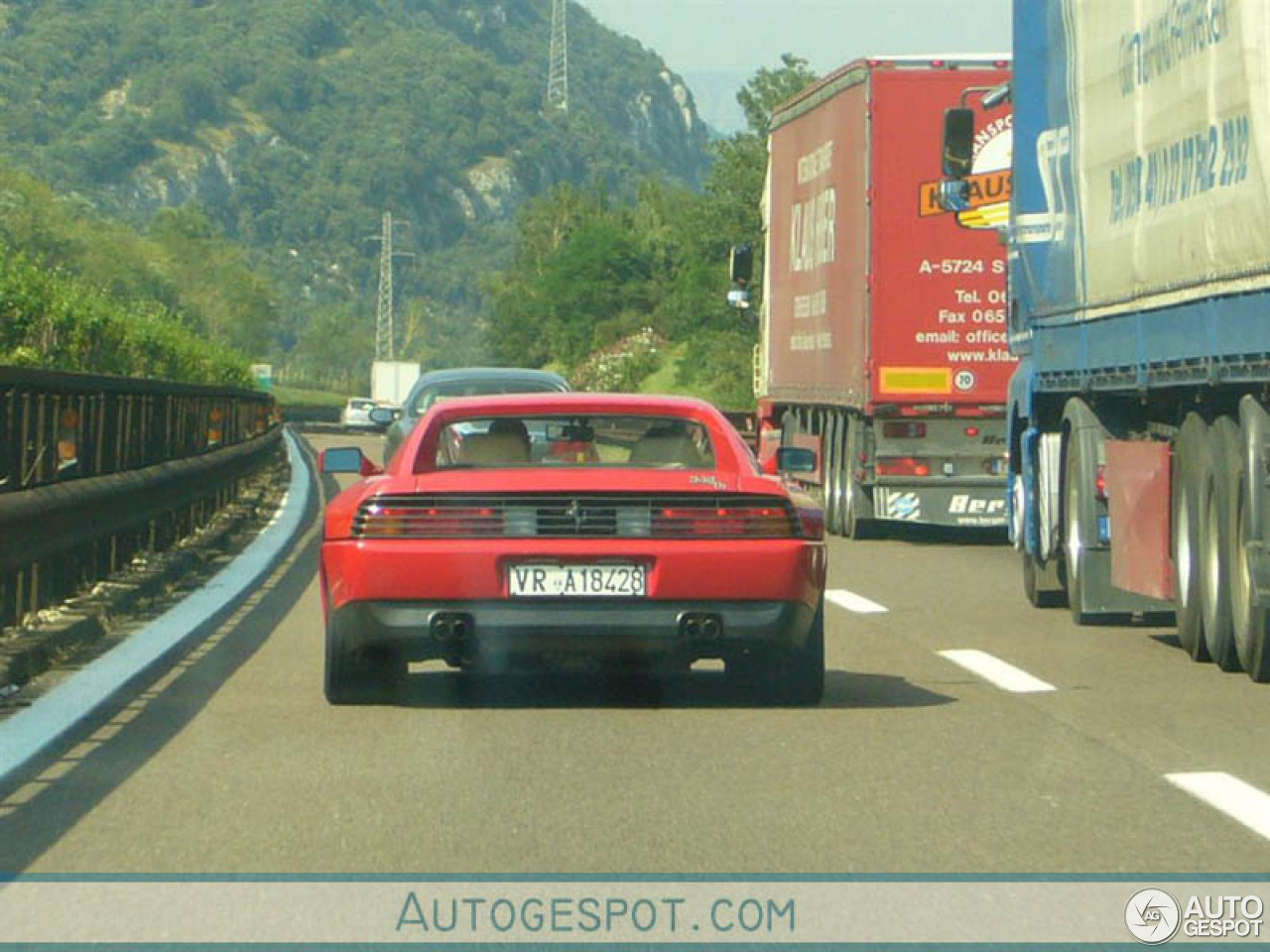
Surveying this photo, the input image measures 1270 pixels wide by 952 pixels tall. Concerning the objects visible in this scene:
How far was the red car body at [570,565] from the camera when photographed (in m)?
9.97

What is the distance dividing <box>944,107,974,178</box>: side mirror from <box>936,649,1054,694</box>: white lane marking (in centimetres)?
511

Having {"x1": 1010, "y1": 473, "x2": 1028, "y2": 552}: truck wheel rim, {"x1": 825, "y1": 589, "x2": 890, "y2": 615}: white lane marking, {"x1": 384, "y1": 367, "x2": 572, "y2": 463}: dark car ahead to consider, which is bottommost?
{"x1": 825, "y1": 589, "x2": 890, "y2": 615}: white lane marking

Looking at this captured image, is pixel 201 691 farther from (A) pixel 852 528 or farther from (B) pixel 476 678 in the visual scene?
(A) pixel 852 528

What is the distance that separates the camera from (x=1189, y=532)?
1242 cm

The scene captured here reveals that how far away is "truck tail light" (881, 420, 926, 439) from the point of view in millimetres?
23156

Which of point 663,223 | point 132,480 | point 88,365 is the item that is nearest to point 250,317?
point 663,223

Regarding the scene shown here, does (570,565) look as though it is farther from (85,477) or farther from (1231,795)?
(85,477)

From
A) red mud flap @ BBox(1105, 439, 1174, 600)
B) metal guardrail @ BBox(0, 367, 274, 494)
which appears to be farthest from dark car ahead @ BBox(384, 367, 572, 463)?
red mud flap @ BBox(1105, 439, 1174, 600)

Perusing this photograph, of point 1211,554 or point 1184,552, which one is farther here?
point 1184,552

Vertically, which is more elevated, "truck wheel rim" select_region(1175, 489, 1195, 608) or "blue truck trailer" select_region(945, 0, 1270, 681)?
"blue truck trailer" select_region(945, 0, 1270, 681)

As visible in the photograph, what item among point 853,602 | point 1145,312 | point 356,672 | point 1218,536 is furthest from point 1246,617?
point 853,602

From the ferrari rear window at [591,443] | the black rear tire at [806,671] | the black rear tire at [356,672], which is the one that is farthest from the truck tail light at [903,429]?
the black rear tire at [356,672]

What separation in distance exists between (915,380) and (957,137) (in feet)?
19.7

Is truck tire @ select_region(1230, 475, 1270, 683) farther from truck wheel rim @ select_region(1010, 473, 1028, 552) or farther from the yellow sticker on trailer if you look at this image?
the yellow sticker on trailer
